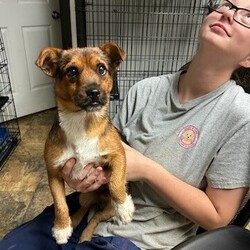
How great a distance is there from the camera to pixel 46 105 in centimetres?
313

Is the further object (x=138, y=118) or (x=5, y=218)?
(x=5, y=218)

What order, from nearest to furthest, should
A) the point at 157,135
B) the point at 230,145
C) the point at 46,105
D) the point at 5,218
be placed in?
the point at 230,145 → the point at 157,135 → the point at 5,218 → the point at 46,105

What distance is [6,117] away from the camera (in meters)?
2.88

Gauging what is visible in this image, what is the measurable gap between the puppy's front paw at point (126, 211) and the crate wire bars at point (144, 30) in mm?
1788

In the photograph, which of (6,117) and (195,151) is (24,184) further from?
(195,151)

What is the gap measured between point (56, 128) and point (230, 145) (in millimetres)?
561

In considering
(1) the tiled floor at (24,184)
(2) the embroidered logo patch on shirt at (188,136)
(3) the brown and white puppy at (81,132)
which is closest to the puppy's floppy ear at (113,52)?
(3) the brown and white puppy at (81,132)

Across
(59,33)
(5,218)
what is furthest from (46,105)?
(5,218)

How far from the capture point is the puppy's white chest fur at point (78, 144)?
0.96 m

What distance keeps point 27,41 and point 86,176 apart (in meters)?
2.19

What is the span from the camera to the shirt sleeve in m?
0.80

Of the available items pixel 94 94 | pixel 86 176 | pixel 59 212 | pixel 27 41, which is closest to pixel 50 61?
pixel 94 94

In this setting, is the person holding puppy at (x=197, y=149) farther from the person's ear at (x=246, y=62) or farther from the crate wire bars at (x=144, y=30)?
the crate wire bars at (x=144, y=30)

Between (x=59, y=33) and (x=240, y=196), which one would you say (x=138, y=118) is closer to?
(x=240, y=196)
